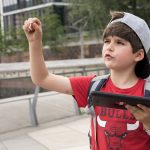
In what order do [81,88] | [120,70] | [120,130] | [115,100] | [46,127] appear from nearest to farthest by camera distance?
[115,100]
[120,130]
[120,70]
[81,88]
[46,127]

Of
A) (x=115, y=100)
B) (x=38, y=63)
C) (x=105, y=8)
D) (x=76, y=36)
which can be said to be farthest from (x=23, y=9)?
(x=115, y=100)

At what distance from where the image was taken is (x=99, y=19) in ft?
85.7

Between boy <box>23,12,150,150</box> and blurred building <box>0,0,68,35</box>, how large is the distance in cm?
4738

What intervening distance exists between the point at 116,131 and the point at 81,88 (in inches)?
13.2

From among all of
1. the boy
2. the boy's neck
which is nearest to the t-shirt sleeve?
the boy

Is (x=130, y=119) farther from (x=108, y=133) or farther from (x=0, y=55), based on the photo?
(x=0, y=55)

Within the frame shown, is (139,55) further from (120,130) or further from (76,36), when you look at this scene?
(76,36)

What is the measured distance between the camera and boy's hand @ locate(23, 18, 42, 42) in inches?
→ 73.0

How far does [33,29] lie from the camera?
190 centimetres

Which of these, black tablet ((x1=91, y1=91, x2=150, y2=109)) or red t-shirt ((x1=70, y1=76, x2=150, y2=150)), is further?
red t-shirt ((x1=70, y1=76, x2=150, y2=150))

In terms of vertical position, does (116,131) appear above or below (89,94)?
below

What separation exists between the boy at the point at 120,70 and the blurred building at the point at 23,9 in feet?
155

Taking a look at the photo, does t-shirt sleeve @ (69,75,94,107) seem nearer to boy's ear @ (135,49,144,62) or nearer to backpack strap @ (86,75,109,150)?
backpack strap @ (86,75,109,150)

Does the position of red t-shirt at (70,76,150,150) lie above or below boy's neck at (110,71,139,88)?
below
